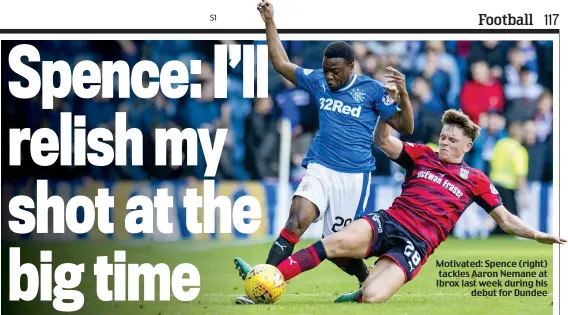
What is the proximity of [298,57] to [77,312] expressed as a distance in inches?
99.3

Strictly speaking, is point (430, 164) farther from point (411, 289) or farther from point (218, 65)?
point (218, 65)

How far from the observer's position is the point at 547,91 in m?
9.50

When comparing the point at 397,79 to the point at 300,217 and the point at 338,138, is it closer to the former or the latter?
the point at 338,138

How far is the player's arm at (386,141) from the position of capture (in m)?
9.42

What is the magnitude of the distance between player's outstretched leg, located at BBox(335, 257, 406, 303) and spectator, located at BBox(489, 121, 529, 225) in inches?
69.0

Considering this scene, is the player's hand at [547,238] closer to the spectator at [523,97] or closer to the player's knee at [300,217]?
the spectator at [523,97]

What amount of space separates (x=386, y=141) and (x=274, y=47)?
1103 mm

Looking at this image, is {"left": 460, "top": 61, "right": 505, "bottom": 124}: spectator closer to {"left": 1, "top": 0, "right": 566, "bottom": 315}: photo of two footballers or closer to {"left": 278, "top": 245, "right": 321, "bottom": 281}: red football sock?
{"left": 1, "top": 0, "right": 566, "bottom": 315}: photo of two footballers

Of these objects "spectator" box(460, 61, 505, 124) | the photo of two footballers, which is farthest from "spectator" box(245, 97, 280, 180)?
"spectator" box(460, 61, 505, 124)

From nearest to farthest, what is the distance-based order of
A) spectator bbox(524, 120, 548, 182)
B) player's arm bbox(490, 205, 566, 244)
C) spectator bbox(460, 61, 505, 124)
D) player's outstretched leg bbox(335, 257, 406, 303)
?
player's arm bbox(490, 205, 566, 244), player's outstretched leg bbox(335, 257, 406, 303), spectator bbox(524, 120, 548, 182), spectator bbox(460, 61, 505, 124)

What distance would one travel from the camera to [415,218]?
9250 millimetres

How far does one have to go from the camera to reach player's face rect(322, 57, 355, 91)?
9.34m

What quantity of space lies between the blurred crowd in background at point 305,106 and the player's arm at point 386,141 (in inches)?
7.1
